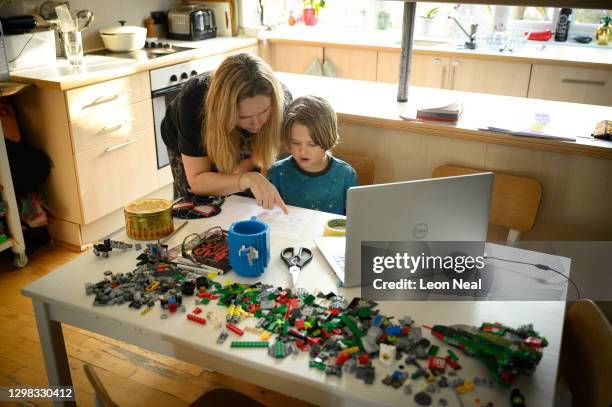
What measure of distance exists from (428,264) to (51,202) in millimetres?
2227

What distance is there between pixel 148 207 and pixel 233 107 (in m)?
0.42

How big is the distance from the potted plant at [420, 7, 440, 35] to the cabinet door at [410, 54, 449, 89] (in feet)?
2.00

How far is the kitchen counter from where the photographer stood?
257 cm

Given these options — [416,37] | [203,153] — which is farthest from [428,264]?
[416,37]

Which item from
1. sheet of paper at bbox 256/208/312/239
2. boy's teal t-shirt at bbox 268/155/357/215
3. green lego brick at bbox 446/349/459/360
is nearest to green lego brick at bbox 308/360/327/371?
green lego brick at bbox 446/349/459/360

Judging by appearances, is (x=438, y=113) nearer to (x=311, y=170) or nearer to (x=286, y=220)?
(x=311, y=170)

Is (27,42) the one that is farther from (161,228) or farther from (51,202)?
(161,228)

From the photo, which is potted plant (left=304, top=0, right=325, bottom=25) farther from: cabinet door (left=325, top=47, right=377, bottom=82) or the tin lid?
the tin lid

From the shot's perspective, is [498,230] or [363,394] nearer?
[363,394]

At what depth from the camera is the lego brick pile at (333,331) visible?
3.49 feet

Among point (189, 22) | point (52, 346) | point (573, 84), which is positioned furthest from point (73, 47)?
point (573, 84)

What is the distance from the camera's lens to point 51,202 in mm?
2863

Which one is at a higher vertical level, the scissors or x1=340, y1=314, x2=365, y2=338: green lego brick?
the scissors

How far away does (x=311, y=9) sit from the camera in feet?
14.4
